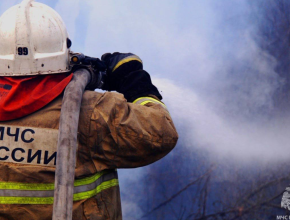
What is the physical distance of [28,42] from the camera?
183 centimetres

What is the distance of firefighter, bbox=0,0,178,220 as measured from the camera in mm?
1732

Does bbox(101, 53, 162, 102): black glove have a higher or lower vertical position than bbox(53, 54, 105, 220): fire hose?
higher

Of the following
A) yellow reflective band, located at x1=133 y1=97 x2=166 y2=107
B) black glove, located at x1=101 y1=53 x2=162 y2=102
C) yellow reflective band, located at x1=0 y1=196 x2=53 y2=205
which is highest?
black glove, located at x1=101 y1=53 x2=162 y2=102

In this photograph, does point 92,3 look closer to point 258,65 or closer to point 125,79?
point 258,65

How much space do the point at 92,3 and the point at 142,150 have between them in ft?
6.88

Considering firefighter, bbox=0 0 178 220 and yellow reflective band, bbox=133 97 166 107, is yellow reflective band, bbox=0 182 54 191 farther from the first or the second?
yellow reflective band, bbox=133 97 166 107

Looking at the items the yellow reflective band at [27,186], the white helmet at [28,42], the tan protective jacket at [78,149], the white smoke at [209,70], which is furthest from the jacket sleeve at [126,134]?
the white smoke at [209,70]

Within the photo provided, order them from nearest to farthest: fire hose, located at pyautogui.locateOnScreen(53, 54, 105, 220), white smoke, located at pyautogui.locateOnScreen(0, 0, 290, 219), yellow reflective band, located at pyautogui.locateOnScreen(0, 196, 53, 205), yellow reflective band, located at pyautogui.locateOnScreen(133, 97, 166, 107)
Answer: fire hose, located at pyautogui.locateOnScreen(53, 54, 105, 220), yellow reflective band, located at pyautogui.locateOnScreen(0, 196, 53, 205), yellow reflective band, located at pyautogui.locateOnScreen(133, 97, 166, 107), white smoke, located at pyautogui.locateOnScreen(0, 0, 290, 219)

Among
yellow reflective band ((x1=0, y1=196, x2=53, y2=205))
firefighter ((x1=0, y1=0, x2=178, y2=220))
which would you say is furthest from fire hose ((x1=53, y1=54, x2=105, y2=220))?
yellow reflective band ((x1=0, y1=196, x2=53, y2=205))

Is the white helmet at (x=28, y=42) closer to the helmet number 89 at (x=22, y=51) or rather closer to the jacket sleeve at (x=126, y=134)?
the helmet number 89 at (x=22, y=51)

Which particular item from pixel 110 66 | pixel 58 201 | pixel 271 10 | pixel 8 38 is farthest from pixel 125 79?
pixel 271 10

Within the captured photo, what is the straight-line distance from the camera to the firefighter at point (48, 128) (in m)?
1.73

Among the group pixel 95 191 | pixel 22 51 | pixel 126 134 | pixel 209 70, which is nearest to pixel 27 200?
pixel 95 191

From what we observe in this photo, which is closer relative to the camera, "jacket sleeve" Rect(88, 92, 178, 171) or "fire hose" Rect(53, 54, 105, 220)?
"fire hose" Rect(53, 54, 105, 220)
